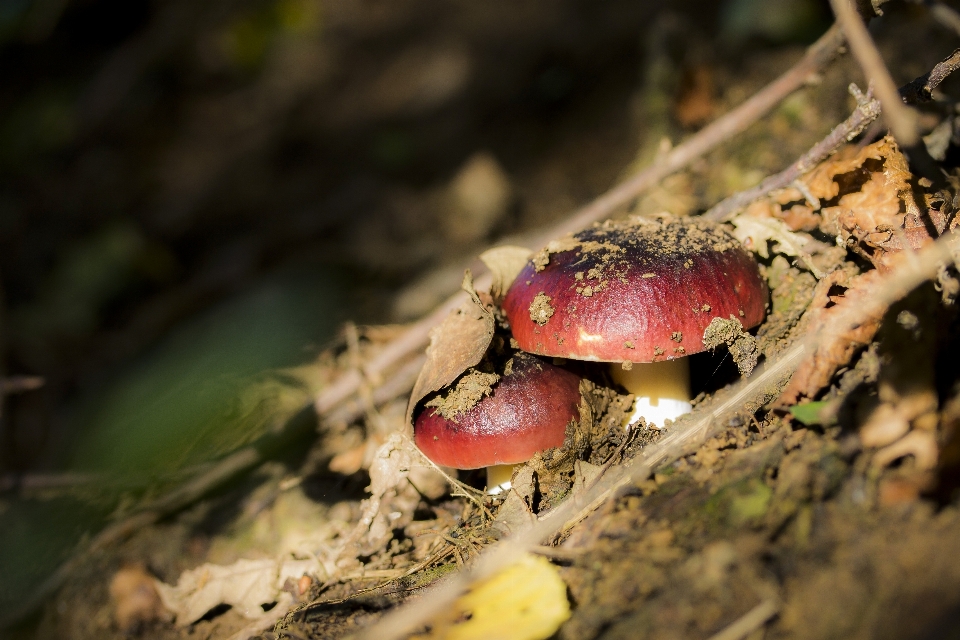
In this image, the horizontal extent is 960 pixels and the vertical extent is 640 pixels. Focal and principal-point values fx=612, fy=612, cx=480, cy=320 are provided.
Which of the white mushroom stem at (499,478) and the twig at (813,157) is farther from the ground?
the twig at (813,157)

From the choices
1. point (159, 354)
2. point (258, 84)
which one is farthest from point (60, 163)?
point (159, 354)

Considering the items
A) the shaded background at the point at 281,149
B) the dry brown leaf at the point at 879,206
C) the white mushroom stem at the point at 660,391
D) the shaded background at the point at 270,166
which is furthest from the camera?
Result: the shaded background at the point at 281,149

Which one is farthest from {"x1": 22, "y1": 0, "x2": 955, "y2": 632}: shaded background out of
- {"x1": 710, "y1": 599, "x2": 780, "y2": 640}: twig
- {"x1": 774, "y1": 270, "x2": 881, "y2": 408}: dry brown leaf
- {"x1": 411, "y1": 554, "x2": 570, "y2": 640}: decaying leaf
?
{"x1": 710, "y1": 599, "x2": 780, "y2": 640}: twig

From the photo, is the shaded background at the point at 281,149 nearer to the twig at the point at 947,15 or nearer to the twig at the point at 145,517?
the twig at the point at 145,517

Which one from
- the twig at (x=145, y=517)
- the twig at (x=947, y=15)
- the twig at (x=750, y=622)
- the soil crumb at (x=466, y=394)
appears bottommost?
the twig at (x=750, y=622)

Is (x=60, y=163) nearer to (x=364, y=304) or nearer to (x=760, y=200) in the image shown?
(x=364, y=304)

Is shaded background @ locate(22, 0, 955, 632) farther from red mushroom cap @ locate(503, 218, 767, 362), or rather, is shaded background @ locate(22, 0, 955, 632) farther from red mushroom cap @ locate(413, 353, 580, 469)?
red mushroom cap @ locate(413, 353, 580, 469)

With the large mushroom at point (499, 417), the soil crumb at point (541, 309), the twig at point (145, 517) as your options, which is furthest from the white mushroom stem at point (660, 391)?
the twig at point (145, 517)

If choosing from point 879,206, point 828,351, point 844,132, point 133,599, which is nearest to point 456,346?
point 828,351
